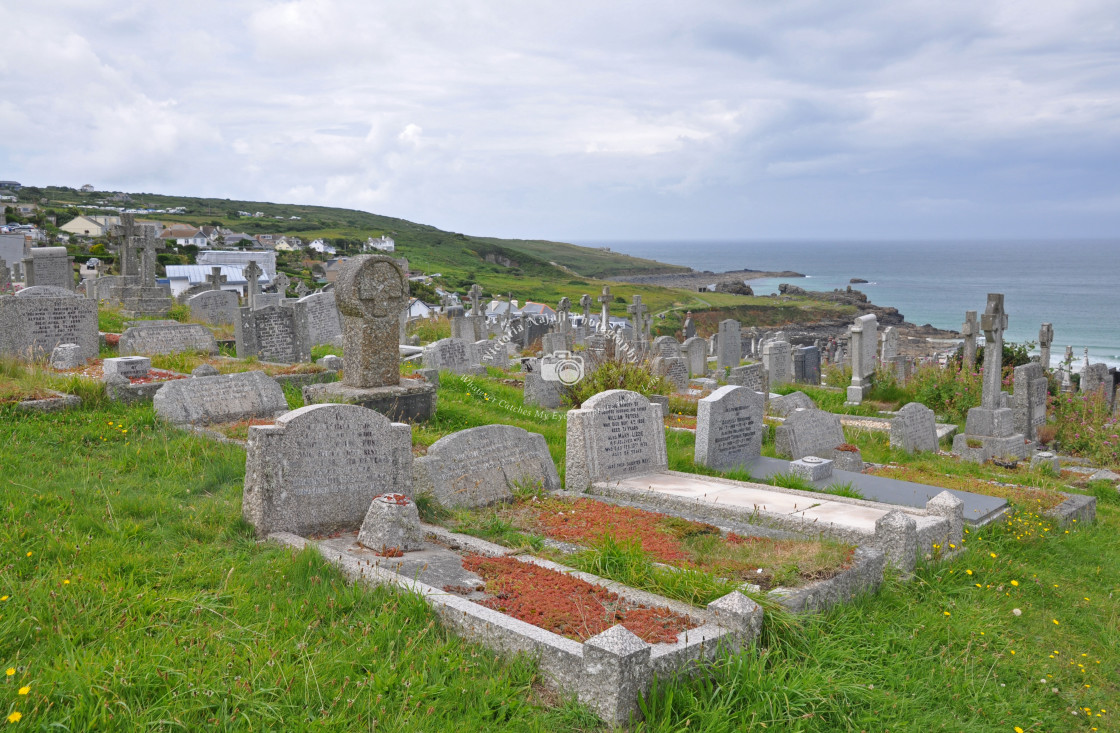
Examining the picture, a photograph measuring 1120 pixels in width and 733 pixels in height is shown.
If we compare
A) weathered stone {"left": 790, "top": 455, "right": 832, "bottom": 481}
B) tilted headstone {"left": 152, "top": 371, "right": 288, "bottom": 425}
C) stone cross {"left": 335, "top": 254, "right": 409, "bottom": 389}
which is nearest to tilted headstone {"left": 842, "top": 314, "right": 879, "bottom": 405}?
weathered stone {"left": 790, "top": 455, "right": 832, "bottom": 481}

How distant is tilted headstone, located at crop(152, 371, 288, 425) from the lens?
28.7 feet

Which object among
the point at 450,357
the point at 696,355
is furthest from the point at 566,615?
the point at 696,355

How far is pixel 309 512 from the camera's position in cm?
597

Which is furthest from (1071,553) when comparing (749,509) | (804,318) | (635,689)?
(804,318)

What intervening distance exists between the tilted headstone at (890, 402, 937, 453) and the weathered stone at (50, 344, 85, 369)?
11900mm

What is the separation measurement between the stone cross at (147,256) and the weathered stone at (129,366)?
36.9 ft

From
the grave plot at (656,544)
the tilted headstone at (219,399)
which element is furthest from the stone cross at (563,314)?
the grave plot at (656,544)

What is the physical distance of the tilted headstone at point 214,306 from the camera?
20719 millimetres

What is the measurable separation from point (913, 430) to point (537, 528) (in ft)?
27.0

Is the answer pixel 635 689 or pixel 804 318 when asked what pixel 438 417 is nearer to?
pixel 635 689

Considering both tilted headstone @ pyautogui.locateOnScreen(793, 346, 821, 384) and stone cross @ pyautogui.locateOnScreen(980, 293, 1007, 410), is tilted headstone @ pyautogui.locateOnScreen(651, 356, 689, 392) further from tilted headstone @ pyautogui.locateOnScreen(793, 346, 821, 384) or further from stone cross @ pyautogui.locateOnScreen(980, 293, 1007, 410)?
tilted headstone @ pyautogui.locateOnScreen(793, 346, 821, 384)

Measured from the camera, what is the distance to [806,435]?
35.9 ft

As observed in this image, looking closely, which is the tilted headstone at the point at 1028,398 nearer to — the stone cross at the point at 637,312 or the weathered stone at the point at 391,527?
the weathered stone at the point at 391,527

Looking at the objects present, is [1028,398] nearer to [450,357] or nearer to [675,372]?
[675,372]
